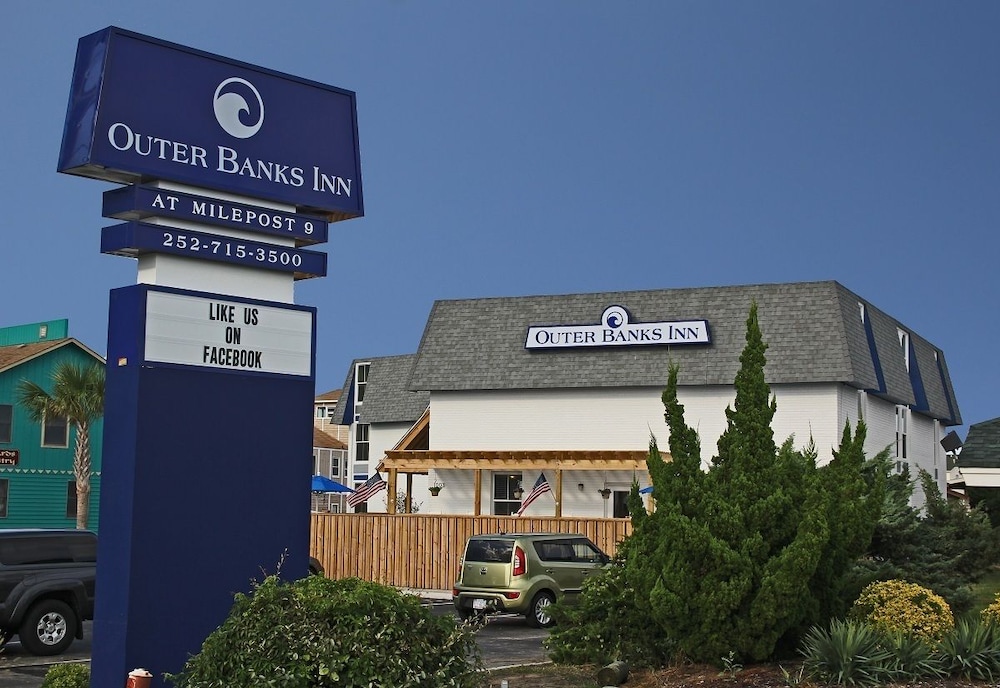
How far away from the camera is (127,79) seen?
40.2 ft

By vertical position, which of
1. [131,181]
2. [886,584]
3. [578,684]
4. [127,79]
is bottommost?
[578,684]

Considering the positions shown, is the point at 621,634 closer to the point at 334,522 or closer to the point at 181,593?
the point at 181,593

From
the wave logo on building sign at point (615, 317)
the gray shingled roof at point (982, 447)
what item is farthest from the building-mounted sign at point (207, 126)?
the wave logo on building sign at point (615, 317)

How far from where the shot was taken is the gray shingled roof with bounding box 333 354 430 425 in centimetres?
5809

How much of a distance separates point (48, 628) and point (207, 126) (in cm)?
1018

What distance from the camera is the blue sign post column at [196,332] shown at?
11961mm

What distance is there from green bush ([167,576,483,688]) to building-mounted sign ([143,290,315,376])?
10.0ft

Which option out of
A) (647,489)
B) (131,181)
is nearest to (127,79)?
(131,181)

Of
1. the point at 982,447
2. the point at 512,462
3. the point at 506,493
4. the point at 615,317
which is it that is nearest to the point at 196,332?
the point at 512,462

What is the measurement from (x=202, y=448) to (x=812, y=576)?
670 cm

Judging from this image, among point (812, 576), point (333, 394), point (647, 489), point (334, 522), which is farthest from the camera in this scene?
point (333, 394)

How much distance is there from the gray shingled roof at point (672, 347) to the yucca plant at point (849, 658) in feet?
72.3

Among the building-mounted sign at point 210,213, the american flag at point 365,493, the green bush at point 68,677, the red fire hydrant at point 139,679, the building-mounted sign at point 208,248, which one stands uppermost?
the building-mounted sign at point 210,213

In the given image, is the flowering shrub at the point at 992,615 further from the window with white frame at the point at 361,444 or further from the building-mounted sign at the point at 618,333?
the window with white frame at the point at 361,444
